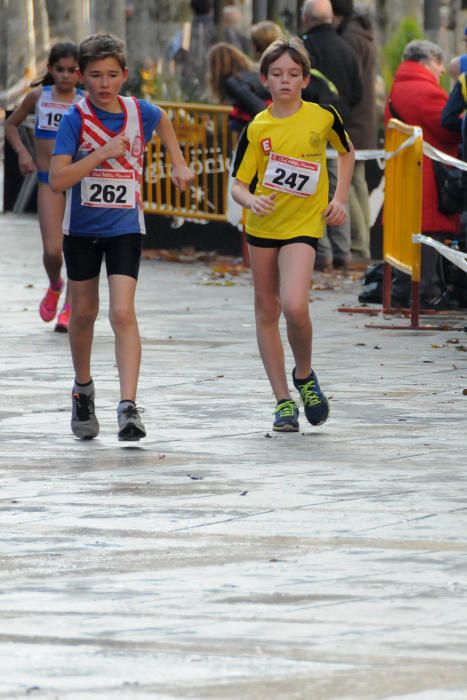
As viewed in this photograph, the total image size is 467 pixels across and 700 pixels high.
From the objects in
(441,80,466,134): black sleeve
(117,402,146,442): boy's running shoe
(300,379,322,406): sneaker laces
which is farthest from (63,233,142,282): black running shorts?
(441,80,466,134): black sleeve

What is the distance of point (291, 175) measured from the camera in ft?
27.6

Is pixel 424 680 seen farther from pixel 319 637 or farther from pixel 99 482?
pixel 99 482

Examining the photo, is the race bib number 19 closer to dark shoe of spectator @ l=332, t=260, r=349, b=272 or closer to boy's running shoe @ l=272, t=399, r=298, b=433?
boy's running shoe @ l=272, t=399, r=298, b=433

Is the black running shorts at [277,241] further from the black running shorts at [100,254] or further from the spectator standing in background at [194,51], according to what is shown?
the spectator standing in background at [194,51]

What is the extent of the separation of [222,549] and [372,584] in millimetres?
646

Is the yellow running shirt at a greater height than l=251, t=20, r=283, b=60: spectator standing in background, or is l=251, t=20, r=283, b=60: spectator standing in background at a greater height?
the yellow running shirt

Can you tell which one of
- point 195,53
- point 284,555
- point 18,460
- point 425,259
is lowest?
point 195,53

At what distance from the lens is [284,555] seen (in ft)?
Result: 19.0

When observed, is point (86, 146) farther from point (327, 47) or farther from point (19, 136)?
point (327, 47)

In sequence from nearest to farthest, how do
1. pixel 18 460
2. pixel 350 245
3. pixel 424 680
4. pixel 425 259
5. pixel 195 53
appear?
pixel 424 680
pixel 18 460
pixel 425 259
pixel 350 245
pixel 195 53

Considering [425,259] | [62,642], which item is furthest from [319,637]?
[425,259]

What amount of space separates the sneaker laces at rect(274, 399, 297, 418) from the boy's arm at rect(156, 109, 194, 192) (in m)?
1.03

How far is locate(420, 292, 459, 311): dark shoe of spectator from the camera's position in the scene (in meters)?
13.9

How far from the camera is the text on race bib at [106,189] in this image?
322 inches
